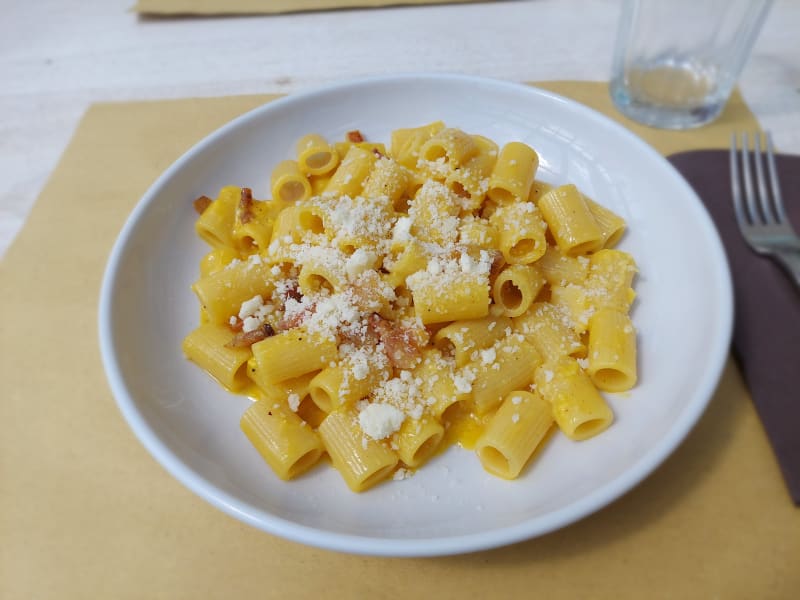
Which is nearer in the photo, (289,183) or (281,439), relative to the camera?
(281,439)

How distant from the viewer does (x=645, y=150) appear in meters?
1.55

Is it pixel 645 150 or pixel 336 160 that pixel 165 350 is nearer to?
pixel 336 160

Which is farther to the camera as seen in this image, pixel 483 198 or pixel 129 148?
pixel 129 148

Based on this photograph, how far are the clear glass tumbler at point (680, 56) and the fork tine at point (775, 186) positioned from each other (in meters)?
0.37

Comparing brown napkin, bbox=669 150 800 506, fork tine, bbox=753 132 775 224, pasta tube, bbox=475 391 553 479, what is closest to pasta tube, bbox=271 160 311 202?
pasta tube, bbox=475 391 553 479

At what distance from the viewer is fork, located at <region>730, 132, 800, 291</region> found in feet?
4.96

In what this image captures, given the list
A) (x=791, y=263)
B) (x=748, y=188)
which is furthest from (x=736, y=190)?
(x=791, y=263)

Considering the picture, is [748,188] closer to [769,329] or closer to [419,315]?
[769,329]

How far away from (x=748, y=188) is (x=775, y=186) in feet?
0.26

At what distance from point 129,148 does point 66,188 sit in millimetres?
270

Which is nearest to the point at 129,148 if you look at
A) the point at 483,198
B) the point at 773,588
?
the point at 483,198

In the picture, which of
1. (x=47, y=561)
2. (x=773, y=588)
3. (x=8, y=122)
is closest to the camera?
(x=773, y=588)

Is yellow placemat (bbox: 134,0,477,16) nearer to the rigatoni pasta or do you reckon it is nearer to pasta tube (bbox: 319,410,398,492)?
the rigatoni pasta

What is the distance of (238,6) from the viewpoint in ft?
9.14
